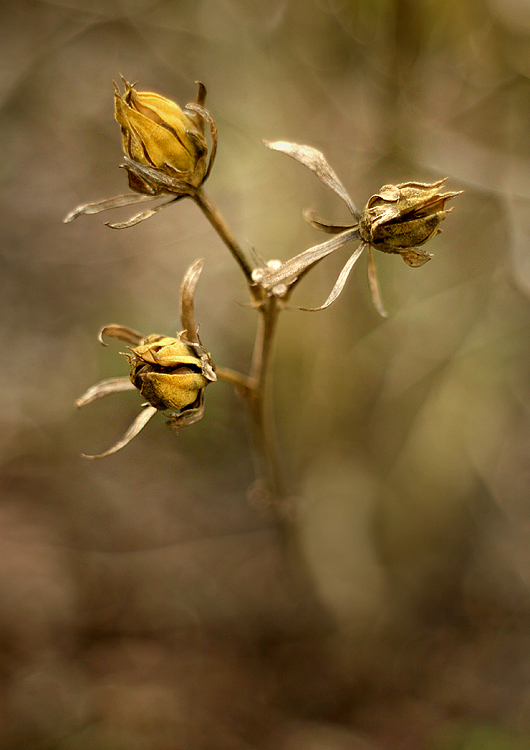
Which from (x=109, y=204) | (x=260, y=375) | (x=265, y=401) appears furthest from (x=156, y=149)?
(x=265, y=401)

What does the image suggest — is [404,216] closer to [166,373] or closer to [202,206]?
[202,206]

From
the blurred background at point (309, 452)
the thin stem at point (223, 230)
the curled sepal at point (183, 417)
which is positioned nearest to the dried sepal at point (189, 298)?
the thin stem at point (223, 230)

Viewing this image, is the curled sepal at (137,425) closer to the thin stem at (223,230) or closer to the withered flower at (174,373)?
the withered flower at (174,373)

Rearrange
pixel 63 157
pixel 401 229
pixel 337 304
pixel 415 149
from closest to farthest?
pixel 401 229, pixel 415 149, pixel 337 304, pixel 63 157

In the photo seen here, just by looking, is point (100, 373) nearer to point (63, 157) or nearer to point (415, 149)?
point (63, 157)

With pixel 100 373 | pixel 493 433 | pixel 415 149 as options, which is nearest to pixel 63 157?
pixel 100 373

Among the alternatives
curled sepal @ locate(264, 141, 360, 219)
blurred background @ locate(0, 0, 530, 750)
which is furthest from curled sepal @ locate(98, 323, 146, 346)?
blurred background @ locate(0, 0, 530, 750)
